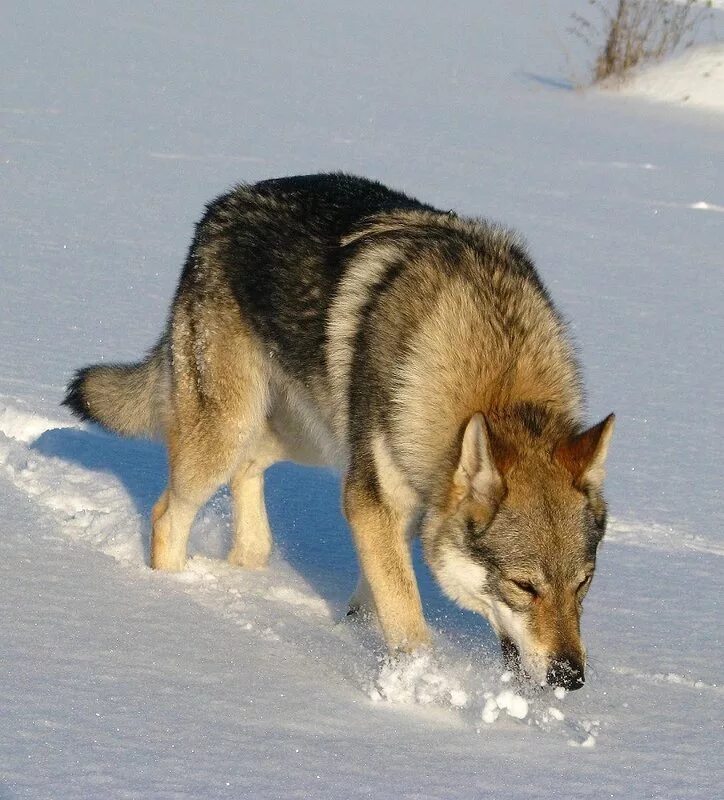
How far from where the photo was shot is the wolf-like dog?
3.48m

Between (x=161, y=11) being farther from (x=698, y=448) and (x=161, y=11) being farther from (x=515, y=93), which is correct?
(x=698, y=448)

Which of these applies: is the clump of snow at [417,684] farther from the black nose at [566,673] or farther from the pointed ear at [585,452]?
the pointed ear at [585,452]

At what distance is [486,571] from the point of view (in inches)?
139

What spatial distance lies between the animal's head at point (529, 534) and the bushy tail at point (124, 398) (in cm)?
173

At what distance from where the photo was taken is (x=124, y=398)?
506 centimetres

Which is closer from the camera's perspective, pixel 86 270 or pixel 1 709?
pixel 1 709

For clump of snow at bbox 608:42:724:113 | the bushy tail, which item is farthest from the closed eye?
clump of snow at bbox 608:42:724:113

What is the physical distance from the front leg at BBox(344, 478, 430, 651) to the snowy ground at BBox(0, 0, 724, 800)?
15cm

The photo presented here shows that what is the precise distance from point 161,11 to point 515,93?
6830 millimetres

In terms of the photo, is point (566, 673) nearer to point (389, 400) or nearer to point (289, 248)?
point (389, 400)

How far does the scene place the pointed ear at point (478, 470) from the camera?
11.4 feet

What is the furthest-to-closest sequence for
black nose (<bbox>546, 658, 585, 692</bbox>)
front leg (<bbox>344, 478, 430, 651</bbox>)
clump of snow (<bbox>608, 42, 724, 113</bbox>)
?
1. clump of snow (<bbox>608, 42, 724, 113</bbox>)
2. front leg (<bbox>344, 478, 430, 651</bbox>)
3. black nose (<bbox>546, 658, 585, 692</bbox>)

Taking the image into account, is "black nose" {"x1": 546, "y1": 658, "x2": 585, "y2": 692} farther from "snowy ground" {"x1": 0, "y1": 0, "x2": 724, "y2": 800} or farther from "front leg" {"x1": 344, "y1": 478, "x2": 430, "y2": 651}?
"front leg" {"x1": 344, "y1": 478, "x2": 430, "y2": 651}

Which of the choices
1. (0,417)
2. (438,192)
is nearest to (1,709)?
(0,417)
